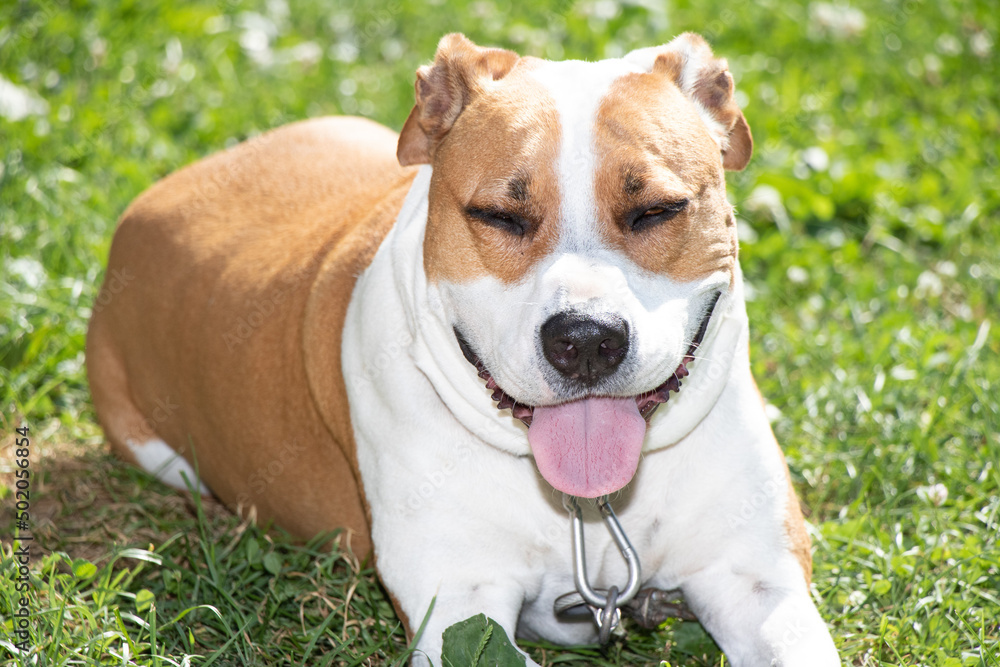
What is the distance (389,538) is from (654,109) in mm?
1255

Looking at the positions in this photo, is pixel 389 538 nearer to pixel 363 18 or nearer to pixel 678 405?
pixel 678 405

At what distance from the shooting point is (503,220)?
8.73 ft

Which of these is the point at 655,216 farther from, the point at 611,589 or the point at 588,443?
the point at 611,589

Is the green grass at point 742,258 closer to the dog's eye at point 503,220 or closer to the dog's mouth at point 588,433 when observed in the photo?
the dog's mouth at point 588,433

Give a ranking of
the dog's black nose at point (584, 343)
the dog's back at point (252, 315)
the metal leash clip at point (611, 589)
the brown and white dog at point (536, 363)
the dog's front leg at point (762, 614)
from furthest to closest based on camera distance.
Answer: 1. the dog's back at point (252, 315)
2. the metal leash clip at point (611, 589)
3. the dog's front leg at point (762, 614)
4. the brown and white dog at point (536, 363)
5. the dog's black nose at point (584, 343)

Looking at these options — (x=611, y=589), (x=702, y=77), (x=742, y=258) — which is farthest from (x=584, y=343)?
(x=742, y=258)

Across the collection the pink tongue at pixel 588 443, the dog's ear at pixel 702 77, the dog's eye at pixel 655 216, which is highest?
the dog's ear at pixel 702 77

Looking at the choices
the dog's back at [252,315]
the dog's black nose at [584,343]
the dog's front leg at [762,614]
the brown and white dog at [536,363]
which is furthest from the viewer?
the dog's back at [252,315]

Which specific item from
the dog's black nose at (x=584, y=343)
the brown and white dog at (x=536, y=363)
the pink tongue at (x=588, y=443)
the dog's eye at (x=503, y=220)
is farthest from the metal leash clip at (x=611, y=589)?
the dog's eye at (x=503, y=220)

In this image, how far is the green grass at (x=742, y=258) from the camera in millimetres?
3127

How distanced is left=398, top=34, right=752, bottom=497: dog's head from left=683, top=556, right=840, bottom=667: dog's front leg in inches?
17.5

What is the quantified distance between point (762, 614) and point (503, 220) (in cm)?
114

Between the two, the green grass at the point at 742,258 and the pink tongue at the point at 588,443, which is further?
the green grass at the point at 742,258

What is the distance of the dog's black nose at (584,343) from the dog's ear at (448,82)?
739 mm
